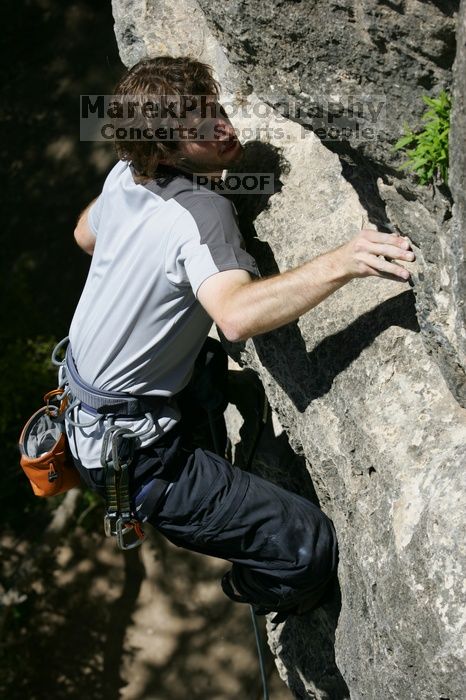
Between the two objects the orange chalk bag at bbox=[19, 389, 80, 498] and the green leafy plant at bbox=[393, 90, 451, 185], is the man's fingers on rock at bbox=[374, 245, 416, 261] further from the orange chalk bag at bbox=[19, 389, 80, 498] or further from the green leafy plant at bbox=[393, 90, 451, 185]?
the orange chalk bag at bbox=[19, 389, 80, 498]

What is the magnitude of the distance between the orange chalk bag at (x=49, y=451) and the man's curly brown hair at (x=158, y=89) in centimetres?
91

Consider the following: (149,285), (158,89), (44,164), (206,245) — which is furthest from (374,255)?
(44,164)

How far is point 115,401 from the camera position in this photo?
2973 mm

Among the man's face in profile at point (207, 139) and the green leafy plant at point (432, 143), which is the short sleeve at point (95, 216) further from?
the green leafy plant at point (432, 143)

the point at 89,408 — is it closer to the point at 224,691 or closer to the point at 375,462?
the point at 375,462

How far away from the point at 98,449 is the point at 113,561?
326 centimetres

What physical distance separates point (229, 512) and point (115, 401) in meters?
0.51

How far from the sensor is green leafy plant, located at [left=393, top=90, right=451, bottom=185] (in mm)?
2209

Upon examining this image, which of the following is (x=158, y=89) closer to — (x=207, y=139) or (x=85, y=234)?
(x=207, y=139)

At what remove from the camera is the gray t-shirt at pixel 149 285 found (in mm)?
2602

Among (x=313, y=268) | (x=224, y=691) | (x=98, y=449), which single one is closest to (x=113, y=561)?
(x=224, y=691)

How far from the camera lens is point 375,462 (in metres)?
2.68

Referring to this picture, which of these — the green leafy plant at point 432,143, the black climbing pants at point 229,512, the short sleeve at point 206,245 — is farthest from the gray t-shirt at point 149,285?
the green leafy plant at point 432,143

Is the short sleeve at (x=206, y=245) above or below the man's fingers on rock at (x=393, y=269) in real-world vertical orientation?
above
